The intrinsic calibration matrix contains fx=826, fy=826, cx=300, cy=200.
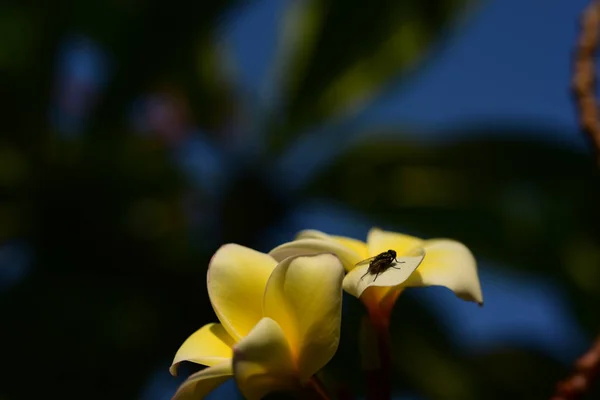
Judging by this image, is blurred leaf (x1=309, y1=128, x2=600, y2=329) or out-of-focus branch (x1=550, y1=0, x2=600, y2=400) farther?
blurred leaf (x1=309, y1=128, x2=600, y2=329)

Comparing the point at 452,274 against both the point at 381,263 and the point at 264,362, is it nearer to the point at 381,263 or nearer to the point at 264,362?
the point at 381,263

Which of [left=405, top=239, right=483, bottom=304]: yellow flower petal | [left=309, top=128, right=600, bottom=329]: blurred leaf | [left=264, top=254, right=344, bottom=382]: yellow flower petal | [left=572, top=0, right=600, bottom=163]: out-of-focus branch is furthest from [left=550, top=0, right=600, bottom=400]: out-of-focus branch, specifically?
[left=309, top=128, right=600, bottom=329]: blurred leaf

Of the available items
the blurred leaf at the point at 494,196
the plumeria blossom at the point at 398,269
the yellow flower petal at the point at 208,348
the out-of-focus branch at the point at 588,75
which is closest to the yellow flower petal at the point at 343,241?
the plumeria blossom at the point at 398,269

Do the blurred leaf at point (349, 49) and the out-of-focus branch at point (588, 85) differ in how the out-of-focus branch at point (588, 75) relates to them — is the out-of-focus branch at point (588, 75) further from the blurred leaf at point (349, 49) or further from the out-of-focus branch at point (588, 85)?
the blurred leaf at point (349, 49)

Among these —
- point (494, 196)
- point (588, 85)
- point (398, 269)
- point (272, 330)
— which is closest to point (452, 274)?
point (398, 269)

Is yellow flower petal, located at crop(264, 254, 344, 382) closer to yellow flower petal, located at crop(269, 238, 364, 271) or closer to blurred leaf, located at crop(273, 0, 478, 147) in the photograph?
yellow flower petal, located at crop(269, 238, 364, 271)

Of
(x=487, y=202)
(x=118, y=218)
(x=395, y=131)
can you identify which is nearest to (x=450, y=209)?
(x=487, y=202)
